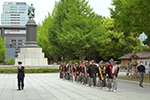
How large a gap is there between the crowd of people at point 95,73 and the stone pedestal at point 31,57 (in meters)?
16.6

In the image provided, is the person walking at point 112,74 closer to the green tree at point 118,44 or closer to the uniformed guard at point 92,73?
the uniformed guard at point 92,73

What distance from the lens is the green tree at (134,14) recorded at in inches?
861

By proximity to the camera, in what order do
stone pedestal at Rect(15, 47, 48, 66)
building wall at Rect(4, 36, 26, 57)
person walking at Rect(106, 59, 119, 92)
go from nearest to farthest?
1. person walking at Rect(106, 59, 119, 92)
2. stone pedestal at Rect(15, 47, 48, 66)
3. building wall at Rect(4, 36, 26, 57)

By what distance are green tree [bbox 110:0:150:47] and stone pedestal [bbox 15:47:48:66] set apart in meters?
15.8

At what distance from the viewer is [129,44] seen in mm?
57625

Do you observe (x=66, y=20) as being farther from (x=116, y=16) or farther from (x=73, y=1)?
(x=116, y=16)

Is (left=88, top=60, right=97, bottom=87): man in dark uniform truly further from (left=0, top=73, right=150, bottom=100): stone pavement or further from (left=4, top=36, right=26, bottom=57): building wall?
(left=4, top=36, right=26, bottom=57): building wall

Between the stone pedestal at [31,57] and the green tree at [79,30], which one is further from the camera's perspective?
the green tree at [79,30]

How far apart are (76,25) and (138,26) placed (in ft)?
85.0

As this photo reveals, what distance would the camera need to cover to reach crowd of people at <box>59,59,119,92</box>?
49.0 ft

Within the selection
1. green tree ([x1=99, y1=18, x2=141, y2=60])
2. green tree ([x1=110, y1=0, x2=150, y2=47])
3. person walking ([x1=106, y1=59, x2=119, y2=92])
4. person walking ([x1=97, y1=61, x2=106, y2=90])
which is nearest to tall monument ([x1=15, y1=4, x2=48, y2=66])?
green tree ([x1=110, y1=0, x2=150, y2=47])

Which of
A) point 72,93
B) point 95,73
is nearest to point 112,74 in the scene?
point 72,93

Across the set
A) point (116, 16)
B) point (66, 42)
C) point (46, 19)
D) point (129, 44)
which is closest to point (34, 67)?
point (66, 42)

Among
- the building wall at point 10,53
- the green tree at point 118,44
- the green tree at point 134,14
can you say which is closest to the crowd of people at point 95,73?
the green tree at point 134,14
